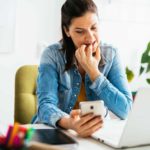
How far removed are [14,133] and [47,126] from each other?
0.74 m

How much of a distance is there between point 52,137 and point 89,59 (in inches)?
22.3

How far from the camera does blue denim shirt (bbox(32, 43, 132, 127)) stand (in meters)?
1.51

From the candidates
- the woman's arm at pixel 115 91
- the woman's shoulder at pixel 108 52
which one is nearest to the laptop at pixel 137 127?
the woman's arm at pixel 115 91

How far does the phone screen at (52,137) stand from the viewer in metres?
1.06

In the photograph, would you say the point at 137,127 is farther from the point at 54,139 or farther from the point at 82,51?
the point at 82,51

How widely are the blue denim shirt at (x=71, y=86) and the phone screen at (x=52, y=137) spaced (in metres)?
0.22

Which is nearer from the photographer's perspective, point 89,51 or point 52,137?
point 52,137

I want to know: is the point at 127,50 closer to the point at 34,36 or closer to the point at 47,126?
the point at 34,36

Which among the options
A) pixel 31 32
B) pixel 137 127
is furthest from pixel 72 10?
pixel 31 32

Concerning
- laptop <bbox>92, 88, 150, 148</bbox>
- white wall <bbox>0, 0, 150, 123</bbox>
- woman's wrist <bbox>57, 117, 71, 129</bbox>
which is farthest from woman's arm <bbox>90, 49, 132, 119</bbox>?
white wall <bbox>0, 0, 150, 123</bbox>

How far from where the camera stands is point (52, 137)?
1122 mm

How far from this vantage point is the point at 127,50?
3.04 m

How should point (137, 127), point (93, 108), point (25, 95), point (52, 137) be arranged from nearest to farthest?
point (137, 127) → point (52, 137) → point (93, 108) → point (25, 95)

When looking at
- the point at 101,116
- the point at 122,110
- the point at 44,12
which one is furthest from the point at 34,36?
the point at 101,116
